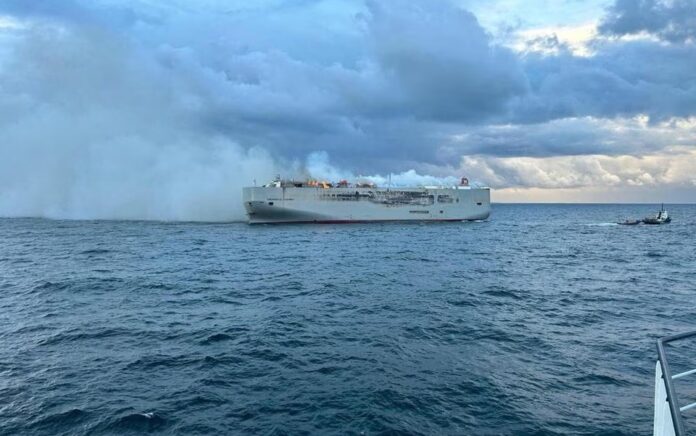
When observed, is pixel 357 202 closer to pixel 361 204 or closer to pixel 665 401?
pixel 361 204

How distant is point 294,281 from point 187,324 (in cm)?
1306

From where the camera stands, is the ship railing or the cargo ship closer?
the ship railing

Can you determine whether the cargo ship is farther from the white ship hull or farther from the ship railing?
the ship railing

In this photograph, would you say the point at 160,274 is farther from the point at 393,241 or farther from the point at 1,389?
the point at 393,241

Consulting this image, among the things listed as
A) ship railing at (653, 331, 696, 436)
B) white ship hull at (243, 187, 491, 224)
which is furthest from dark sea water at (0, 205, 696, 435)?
white ship hull at (243, 187, 491, 224)

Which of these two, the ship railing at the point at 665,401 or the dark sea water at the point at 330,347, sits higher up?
the ship railing at the point at 665,401

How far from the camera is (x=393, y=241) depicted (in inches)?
2618

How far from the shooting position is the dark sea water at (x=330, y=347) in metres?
13.2

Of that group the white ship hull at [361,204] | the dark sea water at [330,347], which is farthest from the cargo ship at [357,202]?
the dark sea water at [330,347]

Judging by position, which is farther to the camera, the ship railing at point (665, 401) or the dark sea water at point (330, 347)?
the dark sea water at point (330, 347)

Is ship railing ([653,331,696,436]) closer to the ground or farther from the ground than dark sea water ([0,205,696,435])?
farther from the ground

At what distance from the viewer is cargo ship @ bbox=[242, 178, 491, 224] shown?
93750 mm

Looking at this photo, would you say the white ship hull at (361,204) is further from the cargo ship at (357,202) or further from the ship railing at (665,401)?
the ship railing at (665,401)

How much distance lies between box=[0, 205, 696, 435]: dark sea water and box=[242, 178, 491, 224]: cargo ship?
5190 cm
